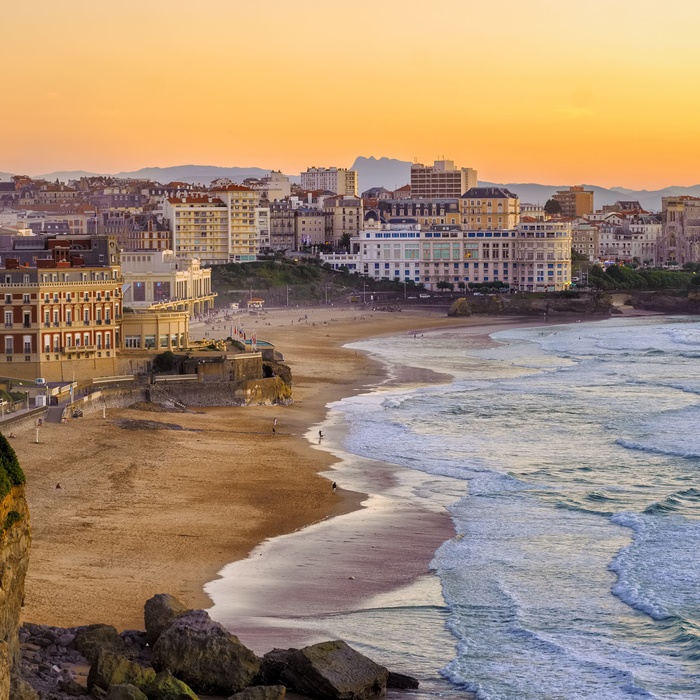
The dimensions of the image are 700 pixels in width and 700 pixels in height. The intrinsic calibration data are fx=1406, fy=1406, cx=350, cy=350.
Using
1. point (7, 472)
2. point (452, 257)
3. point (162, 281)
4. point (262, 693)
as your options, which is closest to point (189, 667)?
point (262, 693)

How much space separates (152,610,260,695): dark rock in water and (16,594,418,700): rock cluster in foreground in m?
0.01

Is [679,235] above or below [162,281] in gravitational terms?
above

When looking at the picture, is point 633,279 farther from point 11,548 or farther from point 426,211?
point 11,548

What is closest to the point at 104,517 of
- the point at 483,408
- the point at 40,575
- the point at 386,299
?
the point at 40,575

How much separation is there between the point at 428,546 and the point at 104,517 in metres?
6.36

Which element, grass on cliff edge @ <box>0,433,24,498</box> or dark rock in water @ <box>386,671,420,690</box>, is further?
dark rock in water @ <box>386,671,420,690</box>

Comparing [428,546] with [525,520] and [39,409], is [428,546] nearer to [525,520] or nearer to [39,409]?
[525,520]

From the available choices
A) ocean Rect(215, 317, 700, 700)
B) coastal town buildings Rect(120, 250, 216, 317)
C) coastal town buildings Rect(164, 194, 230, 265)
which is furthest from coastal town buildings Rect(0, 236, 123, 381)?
coastal town buildings Rect(164, 194, 230, 265)

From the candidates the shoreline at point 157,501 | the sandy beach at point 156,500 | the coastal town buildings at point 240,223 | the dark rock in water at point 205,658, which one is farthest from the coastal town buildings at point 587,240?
the dark rock in water at point 205,658

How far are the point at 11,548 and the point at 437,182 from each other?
161143 mm

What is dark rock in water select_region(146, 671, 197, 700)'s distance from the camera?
15.9 m

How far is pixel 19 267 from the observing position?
145 ft

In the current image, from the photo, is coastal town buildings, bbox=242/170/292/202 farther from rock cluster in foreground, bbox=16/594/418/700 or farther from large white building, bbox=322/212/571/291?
rock cluster in foreground, bbox=16/594/418/700

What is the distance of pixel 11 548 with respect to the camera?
15.5m
